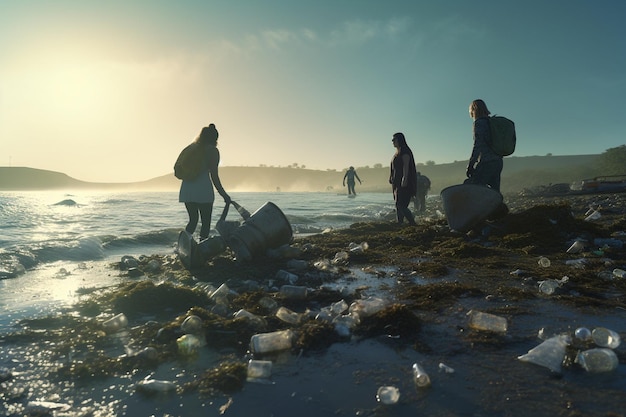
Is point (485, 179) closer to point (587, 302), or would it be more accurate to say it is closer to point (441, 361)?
point (587, 302)

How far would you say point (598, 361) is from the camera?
78.0 inches

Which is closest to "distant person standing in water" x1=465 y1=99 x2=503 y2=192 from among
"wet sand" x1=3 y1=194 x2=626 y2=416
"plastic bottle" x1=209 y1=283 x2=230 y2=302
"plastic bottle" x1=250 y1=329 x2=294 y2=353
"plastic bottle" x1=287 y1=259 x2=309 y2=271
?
"wet sand" x1=3 y1=194 x2=626 y2=416

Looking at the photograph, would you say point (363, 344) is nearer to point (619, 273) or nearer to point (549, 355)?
Result: point (549, 355)

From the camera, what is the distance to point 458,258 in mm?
5340

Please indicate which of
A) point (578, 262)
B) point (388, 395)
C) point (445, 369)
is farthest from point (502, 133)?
point (388, 395)

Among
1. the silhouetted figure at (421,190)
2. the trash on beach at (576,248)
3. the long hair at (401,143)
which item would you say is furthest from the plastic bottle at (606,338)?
the silhouetted figure at (421,190)

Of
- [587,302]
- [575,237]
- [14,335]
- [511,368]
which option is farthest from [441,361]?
[575,237]

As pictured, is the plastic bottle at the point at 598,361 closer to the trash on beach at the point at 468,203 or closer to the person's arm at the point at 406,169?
the trash on beach at the point at 468,203

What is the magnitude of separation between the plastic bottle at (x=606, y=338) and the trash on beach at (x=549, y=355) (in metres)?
0.26

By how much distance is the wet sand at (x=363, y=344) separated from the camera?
1787 mm

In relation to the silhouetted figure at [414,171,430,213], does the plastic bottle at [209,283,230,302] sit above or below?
below

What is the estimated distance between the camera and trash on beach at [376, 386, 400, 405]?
1.76 metres

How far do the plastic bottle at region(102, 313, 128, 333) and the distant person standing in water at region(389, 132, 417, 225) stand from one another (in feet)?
22.0

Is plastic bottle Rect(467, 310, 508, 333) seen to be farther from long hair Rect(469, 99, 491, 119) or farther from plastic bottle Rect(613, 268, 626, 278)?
long hair Rect(469, 99, 491, 119)
